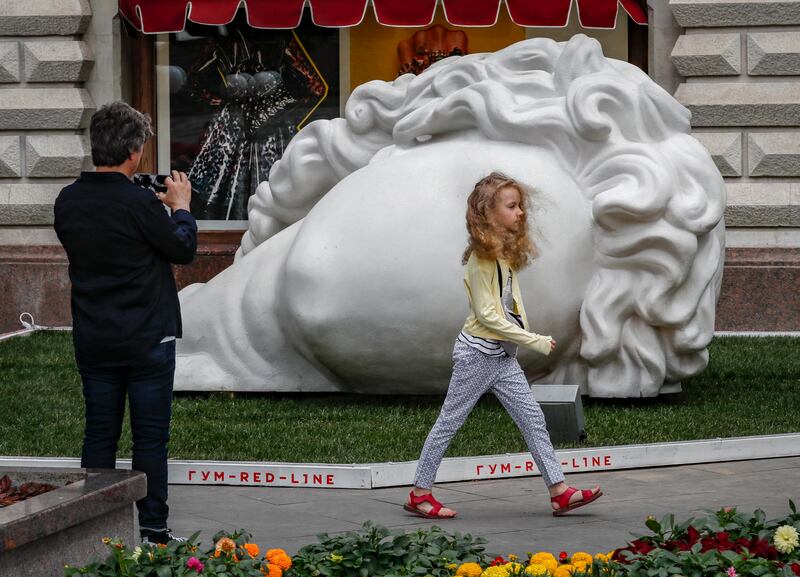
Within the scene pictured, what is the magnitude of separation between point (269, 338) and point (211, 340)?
0.41 metres

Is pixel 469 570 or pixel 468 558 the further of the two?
pixel 468 558

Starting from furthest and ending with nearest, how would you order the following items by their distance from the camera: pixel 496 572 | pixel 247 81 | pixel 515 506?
1. pixel 247 81
2. pixel 515 506
3. pixel 496 572

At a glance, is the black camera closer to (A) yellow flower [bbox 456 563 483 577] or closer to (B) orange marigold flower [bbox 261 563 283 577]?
(B) orange marigold flower [bbox 261 563 283 577]

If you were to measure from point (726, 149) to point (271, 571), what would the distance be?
9.98 meters

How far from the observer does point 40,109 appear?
48.6ft

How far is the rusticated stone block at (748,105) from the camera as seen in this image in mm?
13719

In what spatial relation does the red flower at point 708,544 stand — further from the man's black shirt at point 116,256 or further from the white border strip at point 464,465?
the white border strip at point 464,465

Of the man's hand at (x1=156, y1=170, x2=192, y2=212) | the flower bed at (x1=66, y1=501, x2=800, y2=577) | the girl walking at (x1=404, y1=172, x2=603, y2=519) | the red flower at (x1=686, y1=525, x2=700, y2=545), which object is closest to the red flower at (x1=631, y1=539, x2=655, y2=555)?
the flower bed at (x1=66, y1=501, x2=800, y2=577)

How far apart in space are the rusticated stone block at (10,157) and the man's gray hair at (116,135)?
9558 mm

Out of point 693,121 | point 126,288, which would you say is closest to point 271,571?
point 126,288

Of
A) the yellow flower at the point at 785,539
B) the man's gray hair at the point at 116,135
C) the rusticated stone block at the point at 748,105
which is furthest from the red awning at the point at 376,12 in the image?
the yellow flower at the point at 785,539

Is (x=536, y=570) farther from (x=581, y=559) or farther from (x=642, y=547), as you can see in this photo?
(x=642, y=547)

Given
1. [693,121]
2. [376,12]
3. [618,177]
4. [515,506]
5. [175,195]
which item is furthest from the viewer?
[376,12]

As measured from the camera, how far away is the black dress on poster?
1574 centimetres
